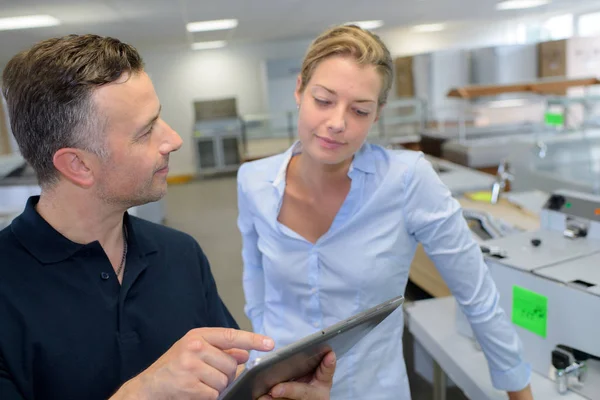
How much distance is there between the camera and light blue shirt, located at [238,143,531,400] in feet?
3.95

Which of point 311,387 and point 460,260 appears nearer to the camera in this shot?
point 311,387

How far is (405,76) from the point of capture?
8695mm

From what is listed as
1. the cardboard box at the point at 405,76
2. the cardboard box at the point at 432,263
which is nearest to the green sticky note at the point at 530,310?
the cardboard box at the point at 432,263

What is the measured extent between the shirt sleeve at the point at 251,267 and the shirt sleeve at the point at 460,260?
1.38ft

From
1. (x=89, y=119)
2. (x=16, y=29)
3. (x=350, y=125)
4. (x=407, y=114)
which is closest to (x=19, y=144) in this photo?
(x=89, y=119)

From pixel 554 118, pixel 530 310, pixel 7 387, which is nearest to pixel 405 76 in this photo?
pixel 554 118

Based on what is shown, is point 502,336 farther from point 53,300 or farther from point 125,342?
point 53,300

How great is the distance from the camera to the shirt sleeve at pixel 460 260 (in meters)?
1.19

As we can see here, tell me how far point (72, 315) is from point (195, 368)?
249 millimetres

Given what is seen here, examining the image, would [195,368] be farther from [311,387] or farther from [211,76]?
[211,76]

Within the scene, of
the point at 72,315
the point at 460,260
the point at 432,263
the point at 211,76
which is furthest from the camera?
the point at 211,76

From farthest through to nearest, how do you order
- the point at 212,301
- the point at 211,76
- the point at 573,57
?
the point at 211,76 < the point at 573,57 < the point at 212,301

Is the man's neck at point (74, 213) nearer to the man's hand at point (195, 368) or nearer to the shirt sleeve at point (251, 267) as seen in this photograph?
the man's hand at point (195, 368)

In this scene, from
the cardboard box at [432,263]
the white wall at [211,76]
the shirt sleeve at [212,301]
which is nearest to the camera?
the shirt sleeve at [212,301]
